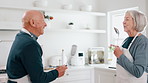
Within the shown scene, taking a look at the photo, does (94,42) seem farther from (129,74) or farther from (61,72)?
(61,72)

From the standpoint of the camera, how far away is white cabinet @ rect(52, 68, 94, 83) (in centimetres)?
374

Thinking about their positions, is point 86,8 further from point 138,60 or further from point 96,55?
point 138,60

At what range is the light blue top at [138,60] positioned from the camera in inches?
85.0

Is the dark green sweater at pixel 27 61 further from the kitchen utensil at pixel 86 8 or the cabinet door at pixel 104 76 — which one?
the kitchen utensil at pixel 86 8

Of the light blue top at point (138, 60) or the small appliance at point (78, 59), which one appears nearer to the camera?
the light blue top at point (138, 60)

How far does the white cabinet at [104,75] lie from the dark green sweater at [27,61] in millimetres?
2094

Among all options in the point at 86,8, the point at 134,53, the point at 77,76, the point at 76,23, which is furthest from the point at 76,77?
the point at 134,53

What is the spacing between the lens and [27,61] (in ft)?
5.36

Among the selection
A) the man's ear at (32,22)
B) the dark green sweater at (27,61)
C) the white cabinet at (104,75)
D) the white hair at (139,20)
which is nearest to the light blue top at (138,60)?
the white hair at (139,20)

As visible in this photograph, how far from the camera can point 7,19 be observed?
3.83 metres

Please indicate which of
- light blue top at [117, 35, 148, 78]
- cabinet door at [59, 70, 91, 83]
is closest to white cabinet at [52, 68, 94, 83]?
cabinet door at [59, 70, 91, 83]

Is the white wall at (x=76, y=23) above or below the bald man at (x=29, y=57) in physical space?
above

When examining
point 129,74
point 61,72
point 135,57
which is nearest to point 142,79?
point 129,74

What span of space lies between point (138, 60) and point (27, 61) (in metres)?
1.11
